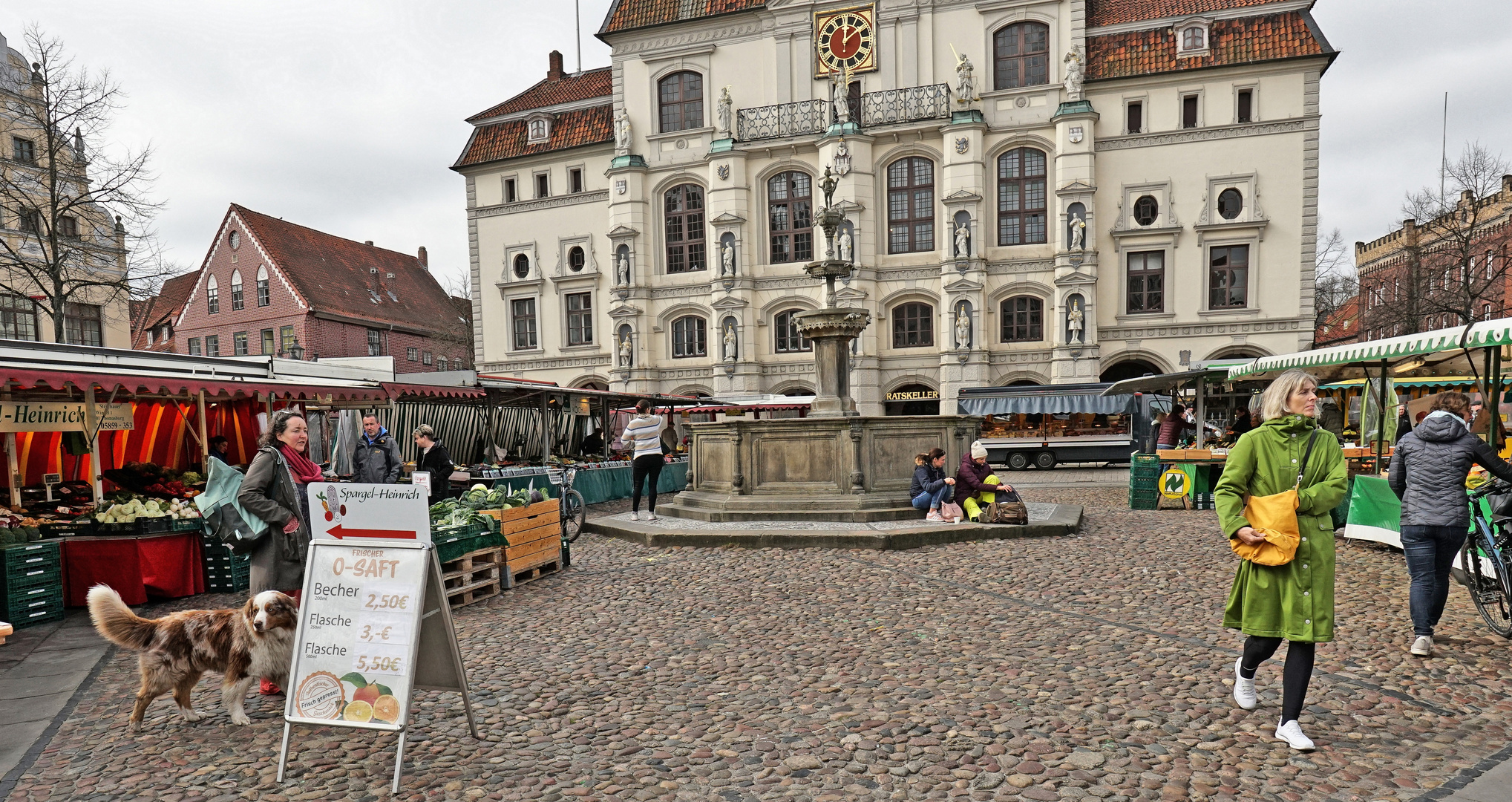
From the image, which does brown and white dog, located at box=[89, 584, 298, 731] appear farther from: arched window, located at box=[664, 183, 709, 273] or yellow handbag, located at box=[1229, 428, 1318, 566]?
arched window, located at box=[664, 183, 709, 273]

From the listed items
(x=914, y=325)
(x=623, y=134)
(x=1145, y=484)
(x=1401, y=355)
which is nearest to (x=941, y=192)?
(x=914, y=325)

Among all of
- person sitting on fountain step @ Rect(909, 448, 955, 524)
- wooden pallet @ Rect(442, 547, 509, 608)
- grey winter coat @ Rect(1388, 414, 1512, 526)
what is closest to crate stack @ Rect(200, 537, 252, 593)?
wooden pallet @ Rect(442, 547, 509, 608)

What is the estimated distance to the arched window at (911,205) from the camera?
31188 millimetres

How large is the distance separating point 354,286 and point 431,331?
182 inches

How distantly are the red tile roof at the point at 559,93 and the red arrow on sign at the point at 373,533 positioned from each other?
34.1 metres

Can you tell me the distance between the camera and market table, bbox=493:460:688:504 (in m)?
15.7

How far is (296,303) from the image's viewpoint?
126ft

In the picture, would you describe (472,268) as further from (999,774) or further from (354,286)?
(999,774)

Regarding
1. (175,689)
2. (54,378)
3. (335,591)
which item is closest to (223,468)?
(175,689)

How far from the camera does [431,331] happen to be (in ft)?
152

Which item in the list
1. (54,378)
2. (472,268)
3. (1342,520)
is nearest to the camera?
(54,378)

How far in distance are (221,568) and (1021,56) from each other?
29.5 metres

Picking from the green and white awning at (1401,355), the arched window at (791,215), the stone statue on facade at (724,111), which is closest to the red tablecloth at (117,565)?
the green and white awning at (1401,355)

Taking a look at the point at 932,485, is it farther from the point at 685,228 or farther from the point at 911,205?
the point at 685,228
